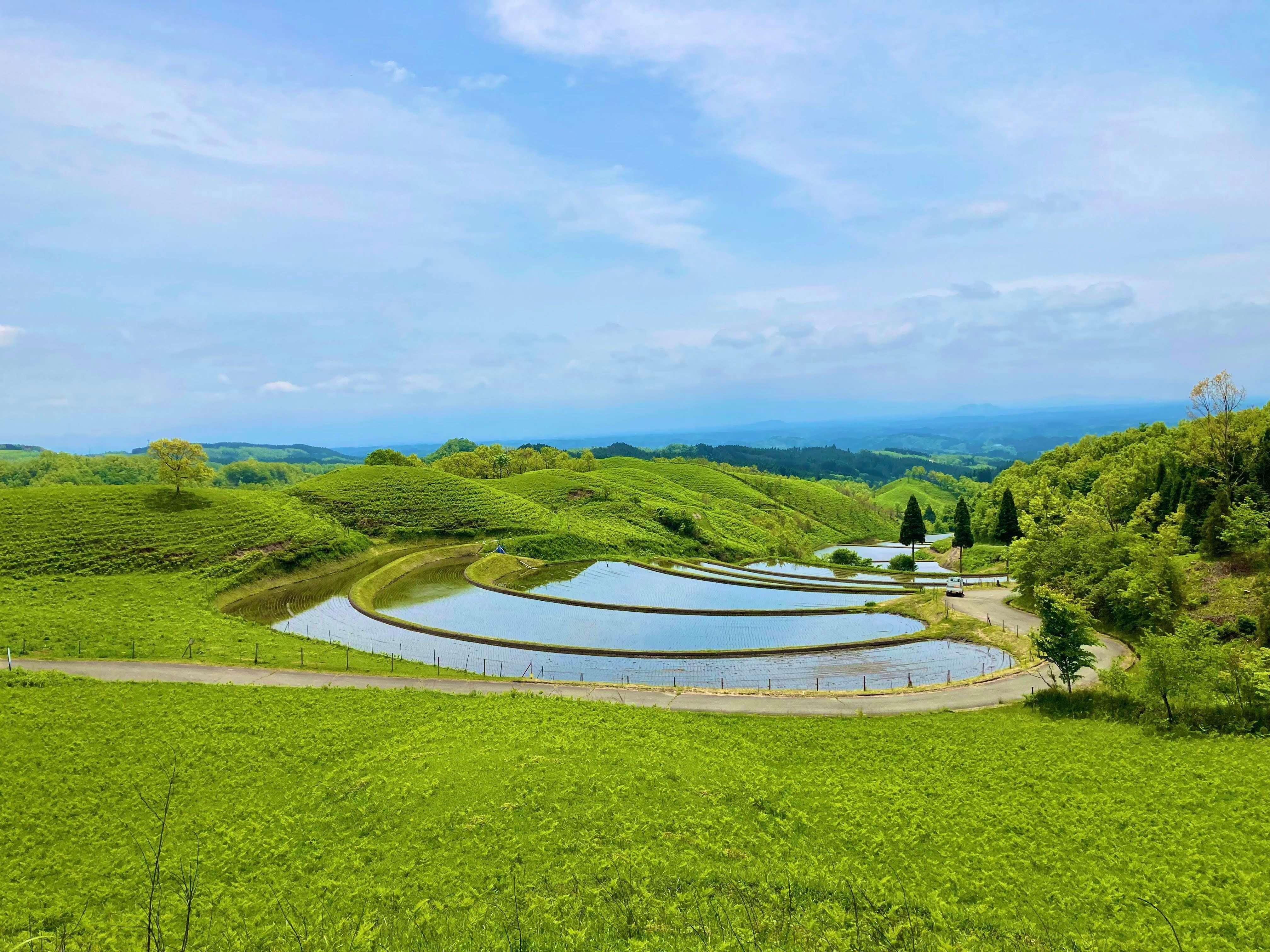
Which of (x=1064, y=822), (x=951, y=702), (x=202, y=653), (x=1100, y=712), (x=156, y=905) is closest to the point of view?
(x=156, y=905)

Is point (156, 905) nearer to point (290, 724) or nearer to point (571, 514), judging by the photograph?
point (290, 724)

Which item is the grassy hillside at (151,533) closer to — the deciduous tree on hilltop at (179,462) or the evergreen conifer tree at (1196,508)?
the deciduous tree on hilltop at (179,462)

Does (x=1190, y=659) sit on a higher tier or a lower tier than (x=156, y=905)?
higher

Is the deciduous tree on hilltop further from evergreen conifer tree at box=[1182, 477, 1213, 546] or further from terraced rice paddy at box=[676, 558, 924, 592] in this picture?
evergreen conifer tree at box=[1182, 477, 1213, 546]

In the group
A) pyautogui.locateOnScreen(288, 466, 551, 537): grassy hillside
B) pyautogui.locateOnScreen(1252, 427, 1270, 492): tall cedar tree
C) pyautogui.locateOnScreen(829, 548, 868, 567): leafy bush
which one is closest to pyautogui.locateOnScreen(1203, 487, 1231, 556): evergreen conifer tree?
pyautogui.locateOnScreen(1252, 427, 1270, 492): tall cedar tree

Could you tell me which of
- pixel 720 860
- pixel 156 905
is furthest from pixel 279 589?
pixel 720 860

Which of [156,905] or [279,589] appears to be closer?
[156,905]

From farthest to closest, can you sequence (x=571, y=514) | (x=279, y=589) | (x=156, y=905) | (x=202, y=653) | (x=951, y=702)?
(x=571, y=514) → (x=279, y=589) → (x=202, y=653) → (x=951, y=702) → (x=156, y=905)

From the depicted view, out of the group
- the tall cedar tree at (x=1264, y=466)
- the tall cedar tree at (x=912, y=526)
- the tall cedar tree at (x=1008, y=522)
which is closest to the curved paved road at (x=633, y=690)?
the tall cedar tree at (x=1264, y=466)
